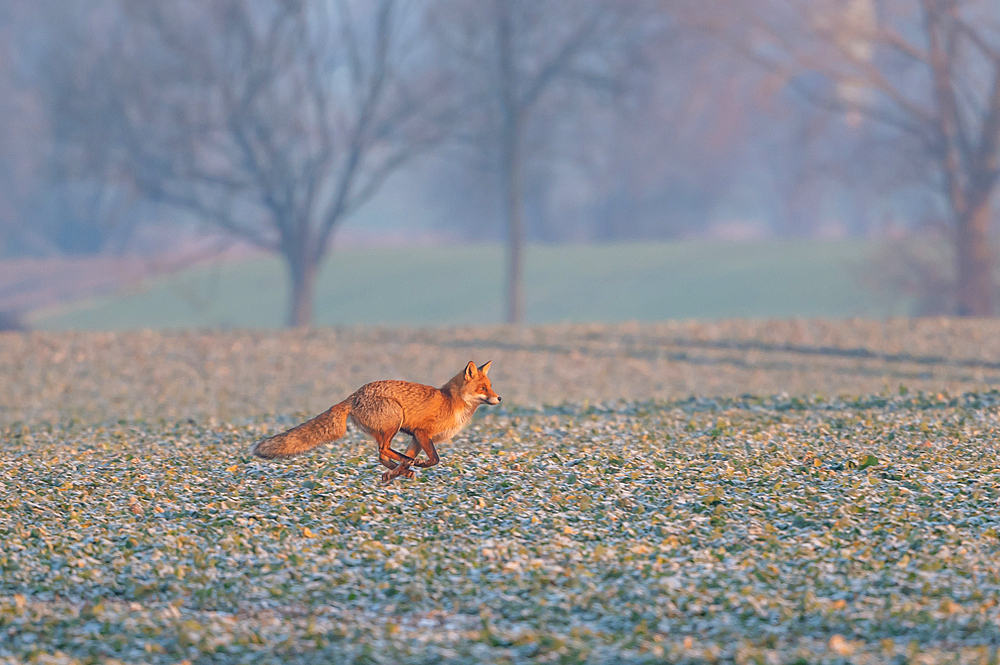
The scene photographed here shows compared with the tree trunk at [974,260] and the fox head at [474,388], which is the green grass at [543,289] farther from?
the fox head at [474,388]

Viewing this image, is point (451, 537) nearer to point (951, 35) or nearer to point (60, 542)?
point (60, 542)

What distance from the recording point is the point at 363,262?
56188mm

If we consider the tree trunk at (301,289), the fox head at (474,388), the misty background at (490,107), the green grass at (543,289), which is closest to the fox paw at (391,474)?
the fox head at (474,388)

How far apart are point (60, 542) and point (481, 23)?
28.6 m

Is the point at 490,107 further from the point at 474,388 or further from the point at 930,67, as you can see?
the point at 474,388

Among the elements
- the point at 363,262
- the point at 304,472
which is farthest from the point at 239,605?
the point at 363,262

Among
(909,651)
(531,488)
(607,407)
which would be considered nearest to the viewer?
(909,651)

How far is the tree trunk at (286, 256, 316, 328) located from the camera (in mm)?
→ 34750

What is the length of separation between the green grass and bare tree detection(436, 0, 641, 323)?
1029cm

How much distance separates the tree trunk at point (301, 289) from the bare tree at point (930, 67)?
14453 millimetres

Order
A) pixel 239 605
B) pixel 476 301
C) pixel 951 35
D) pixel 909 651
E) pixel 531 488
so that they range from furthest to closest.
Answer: pixel 476 301
pixel 951 35
pixel 531 488
pixel 239 605
pixel 909 651

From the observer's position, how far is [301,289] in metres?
35.3

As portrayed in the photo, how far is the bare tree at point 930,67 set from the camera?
96.7ft

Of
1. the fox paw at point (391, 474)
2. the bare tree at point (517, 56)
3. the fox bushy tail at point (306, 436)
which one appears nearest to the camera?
the fox bushy tail at point (306, 436)
